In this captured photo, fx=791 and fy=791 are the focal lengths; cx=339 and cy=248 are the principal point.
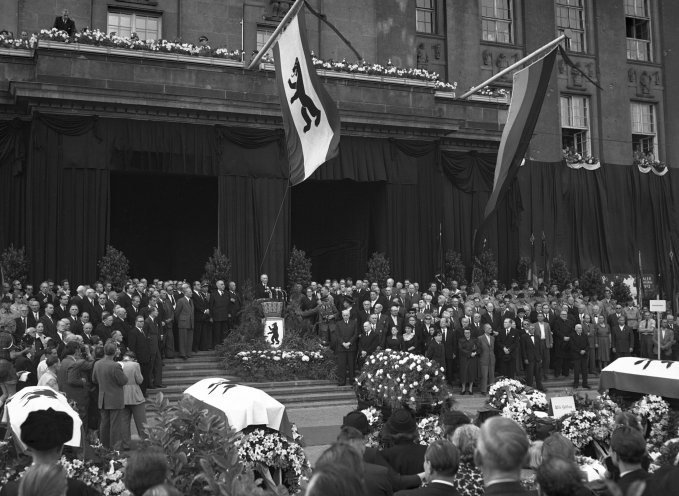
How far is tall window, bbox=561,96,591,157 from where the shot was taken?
113ft

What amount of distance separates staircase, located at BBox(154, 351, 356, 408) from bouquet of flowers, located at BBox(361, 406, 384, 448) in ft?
24.2

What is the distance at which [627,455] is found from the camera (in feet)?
16.4

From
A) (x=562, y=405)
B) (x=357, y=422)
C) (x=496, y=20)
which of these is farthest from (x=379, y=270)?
(x=357, y=422)

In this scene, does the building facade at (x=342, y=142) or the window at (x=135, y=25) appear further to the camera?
the window at (x=135, y=25)

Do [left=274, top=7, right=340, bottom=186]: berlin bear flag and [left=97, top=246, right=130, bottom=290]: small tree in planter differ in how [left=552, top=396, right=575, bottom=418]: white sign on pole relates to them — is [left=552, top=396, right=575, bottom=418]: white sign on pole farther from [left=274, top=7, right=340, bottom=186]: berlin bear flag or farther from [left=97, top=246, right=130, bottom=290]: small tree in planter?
[left=97, top=246, right=130, bottom=290]: small tree in planter

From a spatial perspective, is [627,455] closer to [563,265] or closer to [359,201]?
[359,201]

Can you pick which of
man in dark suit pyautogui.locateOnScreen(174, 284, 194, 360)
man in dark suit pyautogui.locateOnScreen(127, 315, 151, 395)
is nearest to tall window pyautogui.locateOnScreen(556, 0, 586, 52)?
man in dark suit pyautogui.locateOnScreen(174, 284, 194, 360)

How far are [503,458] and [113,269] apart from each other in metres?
19.5

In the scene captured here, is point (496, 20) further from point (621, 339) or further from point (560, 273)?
point (621, 339)

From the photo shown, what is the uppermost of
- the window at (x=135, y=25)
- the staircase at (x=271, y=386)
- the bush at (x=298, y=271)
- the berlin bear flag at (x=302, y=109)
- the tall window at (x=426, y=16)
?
the tall window at (x=426, y=16)

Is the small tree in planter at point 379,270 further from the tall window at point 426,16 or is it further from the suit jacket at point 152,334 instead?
the tall window at point 426,16

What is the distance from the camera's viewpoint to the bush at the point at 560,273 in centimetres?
2970

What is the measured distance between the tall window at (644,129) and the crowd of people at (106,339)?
868 inches

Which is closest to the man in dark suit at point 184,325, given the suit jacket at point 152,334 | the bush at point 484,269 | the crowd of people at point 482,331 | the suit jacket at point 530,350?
the suit jacket at point 152,334
